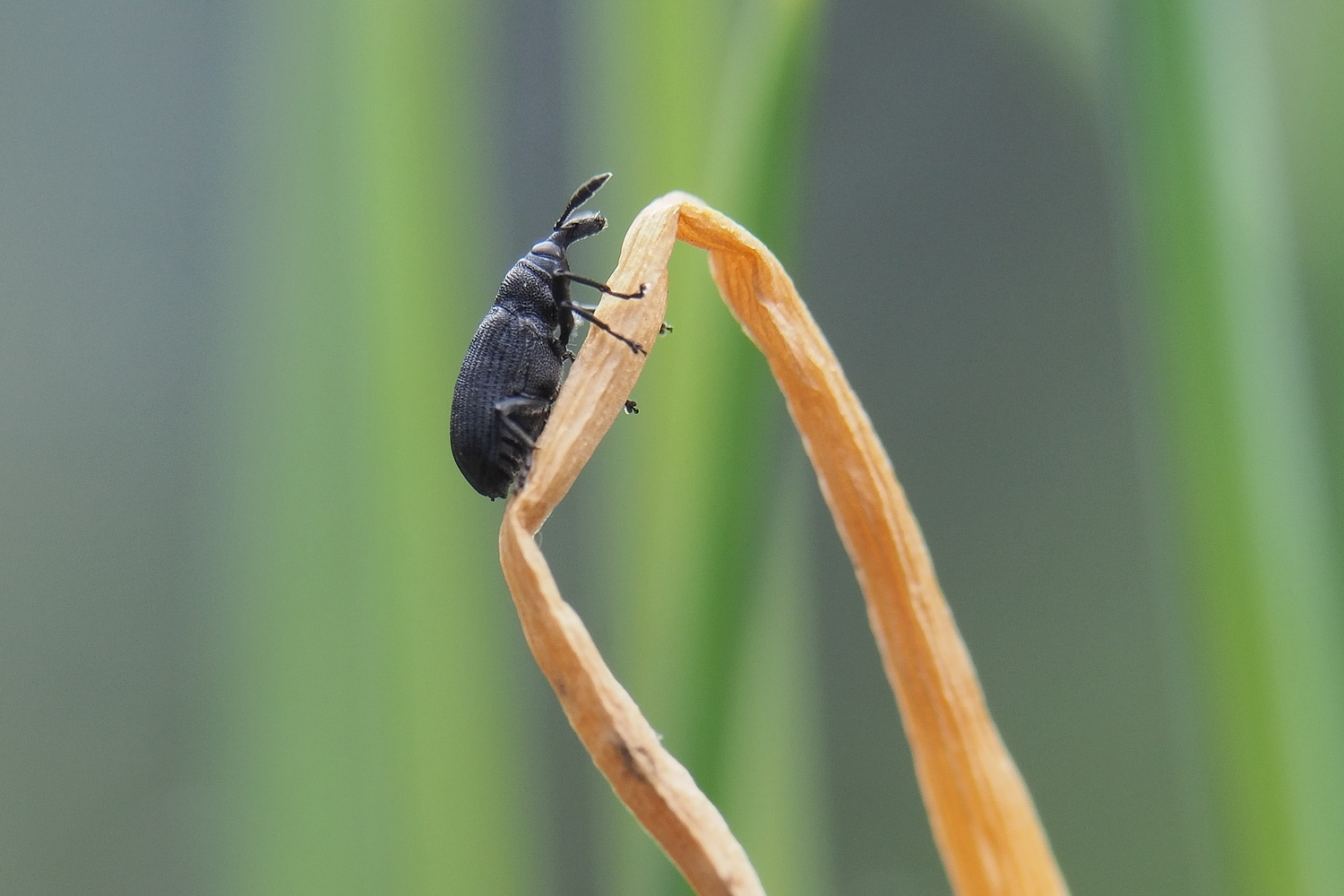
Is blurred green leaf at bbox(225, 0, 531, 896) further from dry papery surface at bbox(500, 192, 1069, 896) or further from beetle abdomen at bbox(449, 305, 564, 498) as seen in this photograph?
dry papery surface at bbox(500, 192, 1069, 896)

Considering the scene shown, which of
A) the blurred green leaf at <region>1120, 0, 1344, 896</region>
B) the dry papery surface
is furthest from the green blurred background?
the dry papery surface

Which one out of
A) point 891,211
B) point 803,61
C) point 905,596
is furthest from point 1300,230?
point 891,211

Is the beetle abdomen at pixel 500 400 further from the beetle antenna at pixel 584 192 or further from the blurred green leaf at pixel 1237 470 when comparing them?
the blurred green leaf at pixel 1237 470

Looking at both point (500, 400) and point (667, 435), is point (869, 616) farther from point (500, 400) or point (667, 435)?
point (667, 435)

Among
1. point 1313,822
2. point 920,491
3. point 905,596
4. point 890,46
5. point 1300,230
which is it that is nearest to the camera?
point 905,596

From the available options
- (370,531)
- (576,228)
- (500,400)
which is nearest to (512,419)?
(500,400)

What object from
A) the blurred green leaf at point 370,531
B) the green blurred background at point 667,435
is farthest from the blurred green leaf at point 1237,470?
the blurred green leaf at point 370,531

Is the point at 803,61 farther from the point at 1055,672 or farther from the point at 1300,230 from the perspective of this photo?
the point at 1055,672
